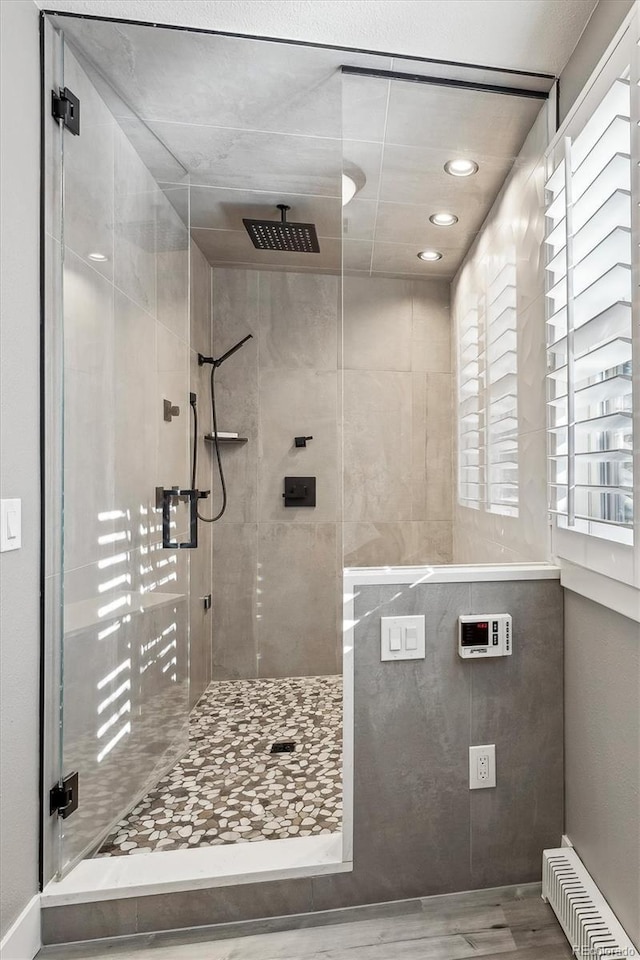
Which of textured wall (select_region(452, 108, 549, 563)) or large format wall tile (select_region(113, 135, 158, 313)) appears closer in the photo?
textured wall (select_region(452, 108, 549, 563))

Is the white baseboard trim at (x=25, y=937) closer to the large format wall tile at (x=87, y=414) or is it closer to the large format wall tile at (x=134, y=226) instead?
the large format wall tile at (x=87, y=414)

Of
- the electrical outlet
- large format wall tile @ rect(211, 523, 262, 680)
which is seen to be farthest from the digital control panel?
large format wall tile @ rect(211, 523, 262, 680)

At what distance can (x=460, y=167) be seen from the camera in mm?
1588

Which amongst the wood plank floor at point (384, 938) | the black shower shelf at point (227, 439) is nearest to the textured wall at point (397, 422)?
the wood plank floor at point (384, 938)

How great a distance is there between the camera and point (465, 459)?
5.22ft

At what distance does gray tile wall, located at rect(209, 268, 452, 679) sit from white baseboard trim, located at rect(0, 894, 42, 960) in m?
1.20

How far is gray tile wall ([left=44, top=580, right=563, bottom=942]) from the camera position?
1501mm

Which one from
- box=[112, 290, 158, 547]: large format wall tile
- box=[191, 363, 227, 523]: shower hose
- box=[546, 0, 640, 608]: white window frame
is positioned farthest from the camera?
box=[191, 363, 227, 523]: shower hose

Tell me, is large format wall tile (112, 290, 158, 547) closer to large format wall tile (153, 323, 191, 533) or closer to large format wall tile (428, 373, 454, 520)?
large format wall tile (153, 323, 191, 533)

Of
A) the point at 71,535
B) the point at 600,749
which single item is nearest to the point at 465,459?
the point at 600,749

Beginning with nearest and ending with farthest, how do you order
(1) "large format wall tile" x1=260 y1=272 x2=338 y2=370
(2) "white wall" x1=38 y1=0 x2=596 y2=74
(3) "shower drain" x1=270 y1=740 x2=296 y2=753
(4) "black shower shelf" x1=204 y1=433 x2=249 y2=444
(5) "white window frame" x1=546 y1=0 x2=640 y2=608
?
1. (5) "white window frame" x1=546 y1=0 x2=640 y2=608
2. (2) "white wall" x1=38 y1=0 x2=596 y2=74
3. (1) "large format wall tile" x1=260 y1=272 x2=338 y2=370
4. (3) "shower drain" x1=270 y1=740 x2=296 y2=753
5. (4) "black shower shelf" x1=204 y1=433 x2=249 y2=444

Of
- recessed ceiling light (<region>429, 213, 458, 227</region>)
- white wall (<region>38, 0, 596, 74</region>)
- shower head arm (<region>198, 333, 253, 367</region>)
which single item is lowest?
shower head arm (<region>198, 333, 253, 367</region>)

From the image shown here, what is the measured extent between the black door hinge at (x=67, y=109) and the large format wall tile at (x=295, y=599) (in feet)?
5.53

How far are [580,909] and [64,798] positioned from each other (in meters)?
1.37
